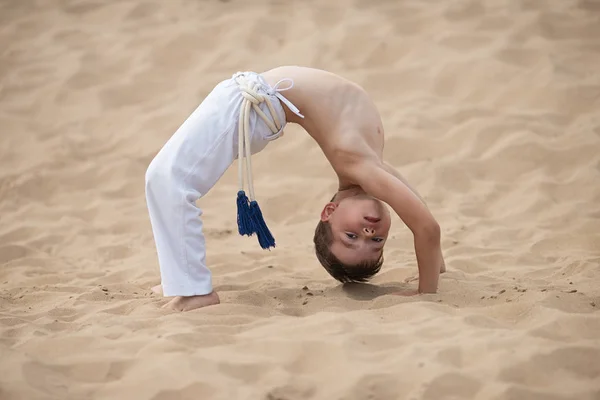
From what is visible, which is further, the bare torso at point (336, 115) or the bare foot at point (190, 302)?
the bare torso at point (336, 115)

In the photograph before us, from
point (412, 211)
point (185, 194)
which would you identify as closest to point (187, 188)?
point (185, 194)

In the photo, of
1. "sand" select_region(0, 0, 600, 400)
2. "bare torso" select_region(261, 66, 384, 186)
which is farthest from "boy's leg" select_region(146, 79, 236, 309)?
"bare torso" select_region(261, 66, 384, 186)

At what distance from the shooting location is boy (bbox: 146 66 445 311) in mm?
3219

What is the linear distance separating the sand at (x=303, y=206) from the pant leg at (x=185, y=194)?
157 millimetres

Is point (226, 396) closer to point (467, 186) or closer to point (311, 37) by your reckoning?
point (467, 186)

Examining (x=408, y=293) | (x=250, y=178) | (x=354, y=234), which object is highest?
(x=250, y=178)

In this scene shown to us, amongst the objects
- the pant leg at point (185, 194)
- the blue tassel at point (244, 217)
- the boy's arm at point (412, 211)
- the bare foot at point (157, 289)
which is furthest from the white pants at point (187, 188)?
the boy's arm at point (412, 211)

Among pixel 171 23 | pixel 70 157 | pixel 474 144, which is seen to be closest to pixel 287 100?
pixel 474 144

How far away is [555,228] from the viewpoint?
4188 millimetres

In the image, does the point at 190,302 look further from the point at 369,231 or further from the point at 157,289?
the point at 369,231

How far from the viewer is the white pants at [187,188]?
10.6 feet

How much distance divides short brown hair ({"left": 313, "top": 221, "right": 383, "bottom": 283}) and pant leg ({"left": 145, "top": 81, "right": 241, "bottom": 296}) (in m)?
0.45

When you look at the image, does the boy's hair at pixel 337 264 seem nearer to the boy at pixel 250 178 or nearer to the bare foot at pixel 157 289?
the boy at pixel 250 178

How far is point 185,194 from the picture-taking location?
10.6ft
